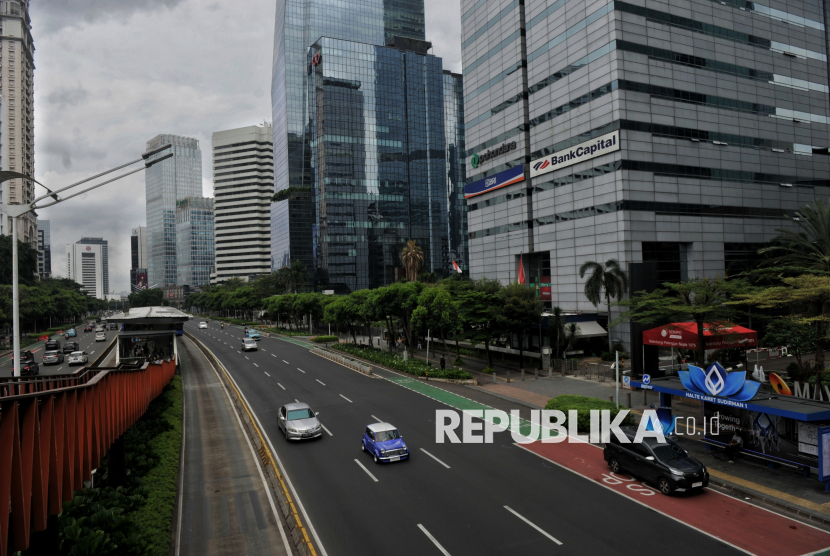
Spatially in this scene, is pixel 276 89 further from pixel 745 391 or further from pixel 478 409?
pixel 745 391

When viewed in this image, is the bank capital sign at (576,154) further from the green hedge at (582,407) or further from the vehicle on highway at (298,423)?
the vehicle on highway at (298,423)

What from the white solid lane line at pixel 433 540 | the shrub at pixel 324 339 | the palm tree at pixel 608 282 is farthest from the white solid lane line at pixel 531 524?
the shrub at pixel 324 339

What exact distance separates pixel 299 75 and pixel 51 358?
129386 millimetres

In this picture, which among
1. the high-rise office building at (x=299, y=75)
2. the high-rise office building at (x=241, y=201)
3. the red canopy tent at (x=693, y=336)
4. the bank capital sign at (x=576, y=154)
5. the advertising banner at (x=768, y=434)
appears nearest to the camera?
the advertising banner at (x=768, y=434)

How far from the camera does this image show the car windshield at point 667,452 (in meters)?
17.2

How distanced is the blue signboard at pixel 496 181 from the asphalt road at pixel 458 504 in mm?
41028

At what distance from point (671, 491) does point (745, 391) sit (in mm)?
5422

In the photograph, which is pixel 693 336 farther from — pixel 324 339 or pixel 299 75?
pixel 299 75

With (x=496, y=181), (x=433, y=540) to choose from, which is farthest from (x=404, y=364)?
(x=496, y=181)

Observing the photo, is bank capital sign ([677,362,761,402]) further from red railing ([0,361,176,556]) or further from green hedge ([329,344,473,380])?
red railing ([0,361,176,556])

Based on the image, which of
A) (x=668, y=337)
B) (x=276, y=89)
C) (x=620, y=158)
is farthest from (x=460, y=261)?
(x=668, y=337)

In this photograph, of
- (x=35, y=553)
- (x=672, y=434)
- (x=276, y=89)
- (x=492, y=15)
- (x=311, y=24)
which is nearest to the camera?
(x=35, y=553)

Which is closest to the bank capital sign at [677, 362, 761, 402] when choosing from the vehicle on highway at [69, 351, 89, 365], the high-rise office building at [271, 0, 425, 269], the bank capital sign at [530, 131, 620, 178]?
the bank capital sign at [530, 131, 620, 178]

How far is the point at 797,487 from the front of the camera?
1683cm
